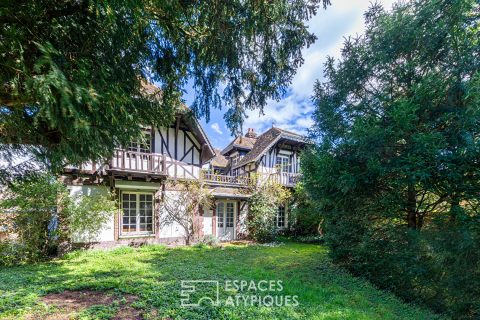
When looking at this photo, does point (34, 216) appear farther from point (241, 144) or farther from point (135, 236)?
point (241, 144)

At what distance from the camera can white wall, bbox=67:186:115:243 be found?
370 inches

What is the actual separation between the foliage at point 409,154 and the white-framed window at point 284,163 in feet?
31.4

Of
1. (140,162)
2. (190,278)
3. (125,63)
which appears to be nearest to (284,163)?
(140,162)

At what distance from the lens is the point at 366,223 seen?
21.1 ft

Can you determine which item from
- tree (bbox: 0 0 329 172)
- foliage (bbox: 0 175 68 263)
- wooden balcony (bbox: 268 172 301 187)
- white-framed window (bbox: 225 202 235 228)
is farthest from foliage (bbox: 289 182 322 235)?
foliage (bbox: 0 175 68 263)

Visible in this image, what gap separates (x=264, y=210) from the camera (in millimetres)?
13602

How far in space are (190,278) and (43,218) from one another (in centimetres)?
579

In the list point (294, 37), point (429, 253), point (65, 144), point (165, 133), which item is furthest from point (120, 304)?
point (165, 133)

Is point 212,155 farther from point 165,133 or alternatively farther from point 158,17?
point 158,17

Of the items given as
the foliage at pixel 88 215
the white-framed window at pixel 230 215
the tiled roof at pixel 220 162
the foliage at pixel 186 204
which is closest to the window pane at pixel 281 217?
the white-framed window at pixel 230 215

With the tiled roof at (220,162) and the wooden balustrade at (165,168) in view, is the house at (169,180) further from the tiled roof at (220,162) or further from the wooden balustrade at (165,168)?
the tiled roof at (220,162)

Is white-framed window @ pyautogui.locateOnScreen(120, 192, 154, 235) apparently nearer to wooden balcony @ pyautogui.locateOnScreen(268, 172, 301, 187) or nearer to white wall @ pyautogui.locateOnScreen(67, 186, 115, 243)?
white wall @ pyautogui.locateOnScreen(67, 186, 115, 243)

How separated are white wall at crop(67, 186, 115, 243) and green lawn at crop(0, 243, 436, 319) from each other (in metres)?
0.65

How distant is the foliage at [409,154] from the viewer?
4.97 metres
